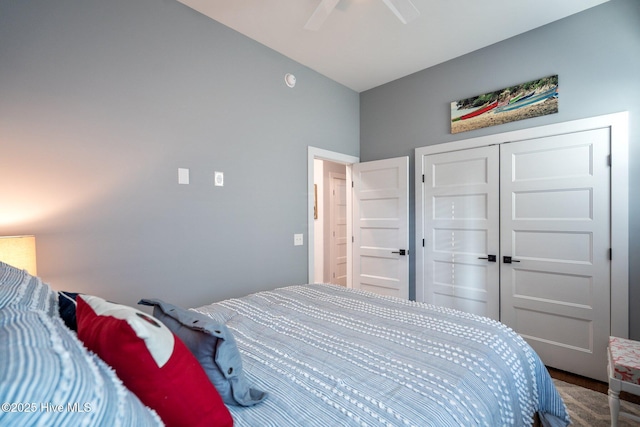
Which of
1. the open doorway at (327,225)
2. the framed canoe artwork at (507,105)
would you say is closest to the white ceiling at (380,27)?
the framed canoe artwork at (507,105)

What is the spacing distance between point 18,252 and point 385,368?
1793 millimetres

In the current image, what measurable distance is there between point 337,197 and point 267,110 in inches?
108

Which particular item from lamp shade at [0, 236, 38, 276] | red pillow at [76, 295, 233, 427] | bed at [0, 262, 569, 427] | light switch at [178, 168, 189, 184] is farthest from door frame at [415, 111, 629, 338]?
lamp shade at [0, 236, 38, 276]

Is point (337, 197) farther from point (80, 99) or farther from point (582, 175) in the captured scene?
point (80, 99)

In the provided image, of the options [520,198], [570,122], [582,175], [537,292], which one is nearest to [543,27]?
[570,122]

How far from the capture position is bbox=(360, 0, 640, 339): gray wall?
2090mm

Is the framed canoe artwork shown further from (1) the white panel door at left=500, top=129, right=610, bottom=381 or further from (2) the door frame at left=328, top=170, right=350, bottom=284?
(2) the door frame at left=328, top=170, right=350, bottom=284

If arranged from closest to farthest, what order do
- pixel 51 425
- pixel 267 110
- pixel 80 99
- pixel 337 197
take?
pixel 51 425 → pixel 80 99 → pixel 267 110 → pixel 337 197

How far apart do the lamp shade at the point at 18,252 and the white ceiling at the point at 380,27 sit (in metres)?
2.01

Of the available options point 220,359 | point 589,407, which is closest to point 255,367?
point 220,359

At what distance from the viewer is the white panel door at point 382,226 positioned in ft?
10.6

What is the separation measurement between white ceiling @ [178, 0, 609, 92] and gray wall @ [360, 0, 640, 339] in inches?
5.0

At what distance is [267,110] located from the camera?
2.70m

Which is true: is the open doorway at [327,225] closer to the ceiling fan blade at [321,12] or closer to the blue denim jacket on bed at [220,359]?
the ceiling fan blade at [321,12]
